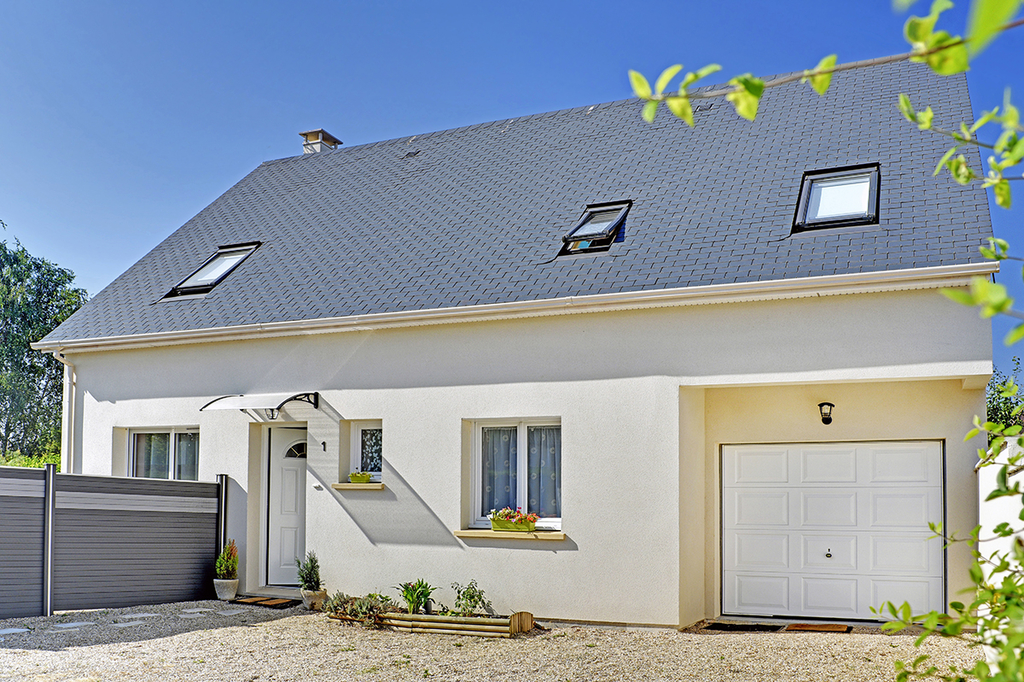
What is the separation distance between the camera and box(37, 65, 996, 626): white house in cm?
948

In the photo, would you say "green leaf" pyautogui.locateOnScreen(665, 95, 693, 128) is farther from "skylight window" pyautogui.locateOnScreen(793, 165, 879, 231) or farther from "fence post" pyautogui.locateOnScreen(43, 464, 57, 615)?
"fence post" pyautogui.locateOnScreen(43, 464, 57, 615)

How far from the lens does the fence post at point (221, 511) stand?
12.3 meters

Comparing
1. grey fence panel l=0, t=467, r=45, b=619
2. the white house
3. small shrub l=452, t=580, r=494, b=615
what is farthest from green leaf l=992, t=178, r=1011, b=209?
grey fence panel l=0, t=467, r=45, b=619

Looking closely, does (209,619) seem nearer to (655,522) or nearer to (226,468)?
(226,468)

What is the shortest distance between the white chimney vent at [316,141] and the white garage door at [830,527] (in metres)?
10.6

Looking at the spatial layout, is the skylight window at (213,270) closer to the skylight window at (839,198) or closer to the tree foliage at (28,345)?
the skylight window at (839,198)

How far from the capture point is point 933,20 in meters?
1.56

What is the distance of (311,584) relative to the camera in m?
11.3

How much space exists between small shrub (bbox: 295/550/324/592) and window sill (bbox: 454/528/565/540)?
2.03 meters

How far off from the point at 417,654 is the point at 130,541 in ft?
15.3

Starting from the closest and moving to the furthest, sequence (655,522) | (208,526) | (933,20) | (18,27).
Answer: (933,20) → (655,522) → (208,526) → (18,27)

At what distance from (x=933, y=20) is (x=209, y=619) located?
10.5 meters

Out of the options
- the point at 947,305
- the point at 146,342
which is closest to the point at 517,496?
the point at 947,305

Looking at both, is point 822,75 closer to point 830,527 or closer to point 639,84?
point 639,84
